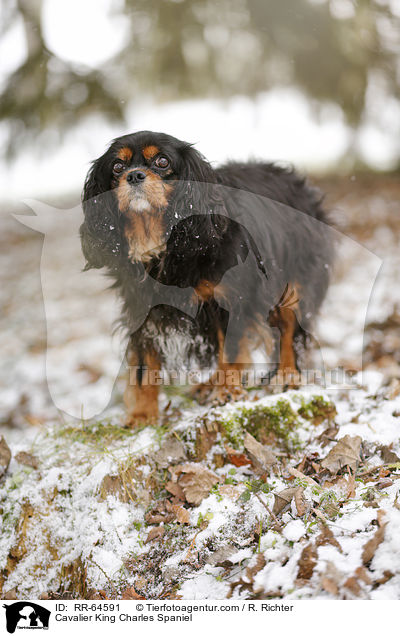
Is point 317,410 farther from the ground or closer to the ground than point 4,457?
farther from the ground

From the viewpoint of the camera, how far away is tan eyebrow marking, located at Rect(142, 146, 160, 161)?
2.65m

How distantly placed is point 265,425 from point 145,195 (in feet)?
5.14

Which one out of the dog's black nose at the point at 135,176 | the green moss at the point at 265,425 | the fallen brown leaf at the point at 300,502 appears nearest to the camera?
the fallen brown leaf at the point at 300,502

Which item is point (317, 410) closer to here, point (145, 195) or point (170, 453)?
point (170, 453)

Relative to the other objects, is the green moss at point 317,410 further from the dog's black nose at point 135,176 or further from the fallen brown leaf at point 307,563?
the dog's black nose at point 135,176

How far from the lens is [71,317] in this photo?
7.40m

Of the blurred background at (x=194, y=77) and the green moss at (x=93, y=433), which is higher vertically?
the blurred background at (x=194, y=77)

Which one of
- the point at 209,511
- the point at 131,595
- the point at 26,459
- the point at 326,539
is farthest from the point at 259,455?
the point at 26,459

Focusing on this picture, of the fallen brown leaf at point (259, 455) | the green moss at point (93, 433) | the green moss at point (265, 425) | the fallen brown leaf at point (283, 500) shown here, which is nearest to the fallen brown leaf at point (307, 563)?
the fallen brown leaf at point (283, 500)

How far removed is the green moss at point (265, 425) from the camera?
2.98 m

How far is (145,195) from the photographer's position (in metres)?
2.69

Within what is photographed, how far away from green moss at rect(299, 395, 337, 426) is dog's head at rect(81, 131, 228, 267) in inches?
50.1

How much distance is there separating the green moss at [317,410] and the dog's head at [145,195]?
1274 mm
